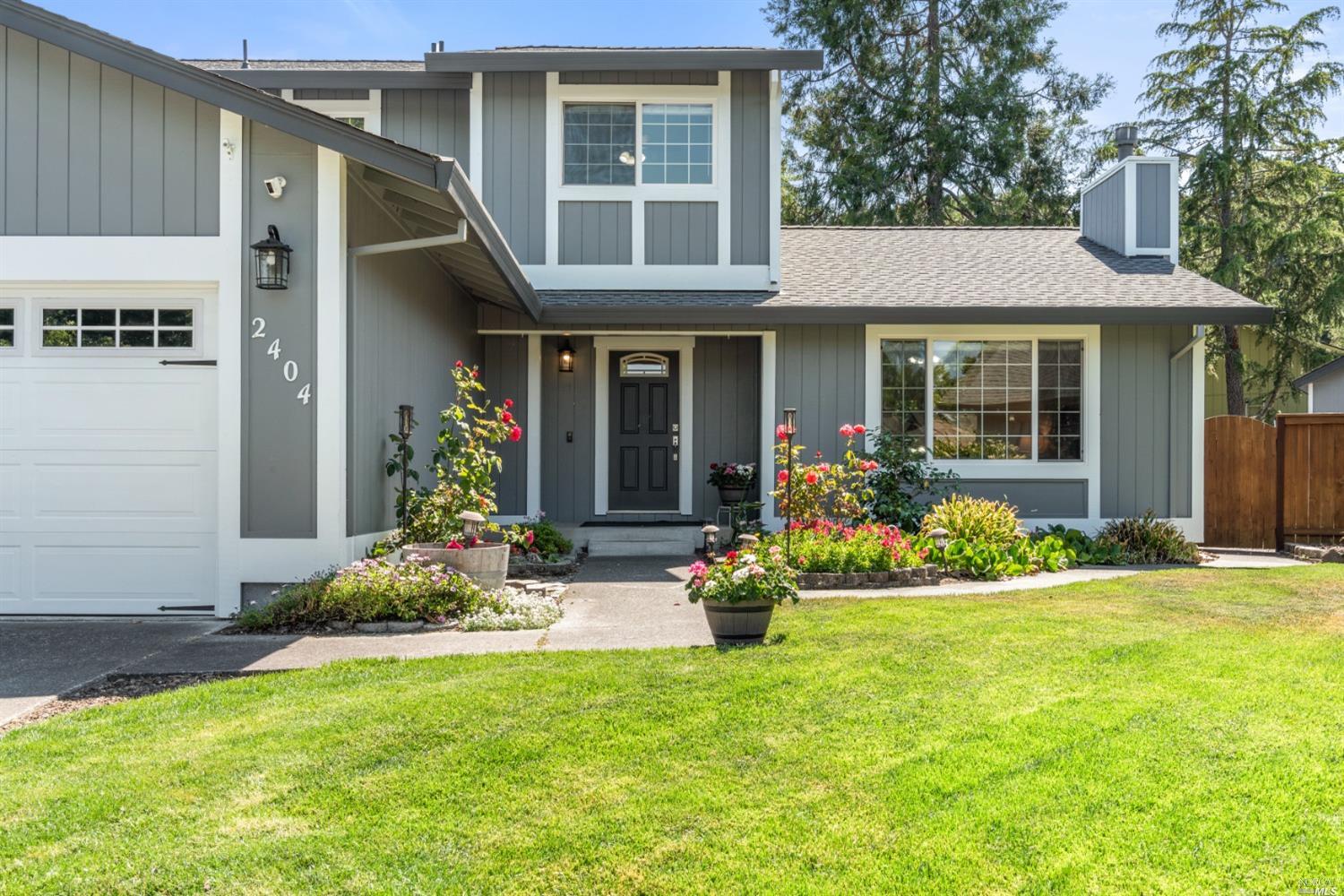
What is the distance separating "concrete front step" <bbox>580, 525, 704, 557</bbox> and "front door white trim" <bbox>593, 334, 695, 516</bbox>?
2.83 ft

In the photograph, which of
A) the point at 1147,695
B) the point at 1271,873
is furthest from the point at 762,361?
the point at 1271,873

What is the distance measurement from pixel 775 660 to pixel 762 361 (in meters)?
5.84

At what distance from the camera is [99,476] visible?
254 inches

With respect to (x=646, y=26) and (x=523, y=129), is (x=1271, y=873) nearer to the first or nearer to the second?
(x=523, y=129)

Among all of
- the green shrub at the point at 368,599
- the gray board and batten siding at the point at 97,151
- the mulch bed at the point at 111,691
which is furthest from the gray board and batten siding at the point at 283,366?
the mulch bed at the point at 111,691

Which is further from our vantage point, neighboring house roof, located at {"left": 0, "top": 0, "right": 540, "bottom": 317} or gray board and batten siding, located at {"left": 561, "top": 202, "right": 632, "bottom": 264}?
gray board and batten siding, located at {"left": 561, "top": 202, "right": 632, "bottom": 264}

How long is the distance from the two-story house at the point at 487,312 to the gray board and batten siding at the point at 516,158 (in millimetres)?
32

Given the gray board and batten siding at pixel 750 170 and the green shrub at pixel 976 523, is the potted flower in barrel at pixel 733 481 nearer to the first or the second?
the green shrub at pixel 976 523

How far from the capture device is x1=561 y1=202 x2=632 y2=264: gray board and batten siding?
34.2ft

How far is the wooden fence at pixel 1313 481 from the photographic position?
34.7 feet

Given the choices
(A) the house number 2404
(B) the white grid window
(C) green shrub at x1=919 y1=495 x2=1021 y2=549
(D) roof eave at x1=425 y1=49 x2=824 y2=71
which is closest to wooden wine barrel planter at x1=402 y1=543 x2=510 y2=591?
(A) the house number 2404

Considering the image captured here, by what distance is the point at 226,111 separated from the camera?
621cm

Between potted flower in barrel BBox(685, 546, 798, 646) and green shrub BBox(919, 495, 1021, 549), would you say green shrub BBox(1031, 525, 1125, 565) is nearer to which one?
green shrub BBox(919, 495, 1021, 549)

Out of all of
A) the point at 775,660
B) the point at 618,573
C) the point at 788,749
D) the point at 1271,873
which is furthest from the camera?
the point at 618,573
